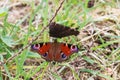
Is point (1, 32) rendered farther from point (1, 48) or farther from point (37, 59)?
point (37, 59)

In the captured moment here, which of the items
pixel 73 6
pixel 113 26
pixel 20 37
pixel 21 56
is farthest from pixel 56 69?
pixel 73 6

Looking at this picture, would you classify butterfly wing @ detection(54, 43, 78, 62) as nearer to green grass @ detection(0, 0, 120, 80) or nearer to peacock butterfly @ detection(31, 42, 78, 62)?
peacock butterfly @ detection(31, 42, 78, 62)

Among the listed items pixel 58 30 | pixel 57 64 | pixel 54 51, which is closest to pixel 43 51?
pixel 54 51

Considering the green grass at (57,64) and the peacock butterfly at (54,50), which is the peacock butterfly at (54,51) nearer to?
the peacock butterfly at (54,50)

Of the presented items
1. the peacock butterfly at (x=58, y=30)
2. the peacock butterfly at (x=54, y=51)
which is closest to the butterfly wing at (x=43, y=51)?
the peacock butterfly at (x=54, y=51)

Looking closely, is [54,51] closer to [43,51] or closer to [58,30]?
[43,51]

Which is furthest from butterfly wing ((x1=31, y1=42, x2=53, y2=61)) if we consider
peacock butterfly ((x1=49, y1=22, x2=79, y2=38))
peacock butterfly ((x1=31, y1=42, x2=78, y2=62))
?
peacock butterfly ((x1=49, y1=22, x2=79, y2=38))

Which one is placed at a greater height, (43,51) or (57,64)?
(43,51)

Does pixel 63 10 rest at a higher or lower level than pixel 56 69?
higher
